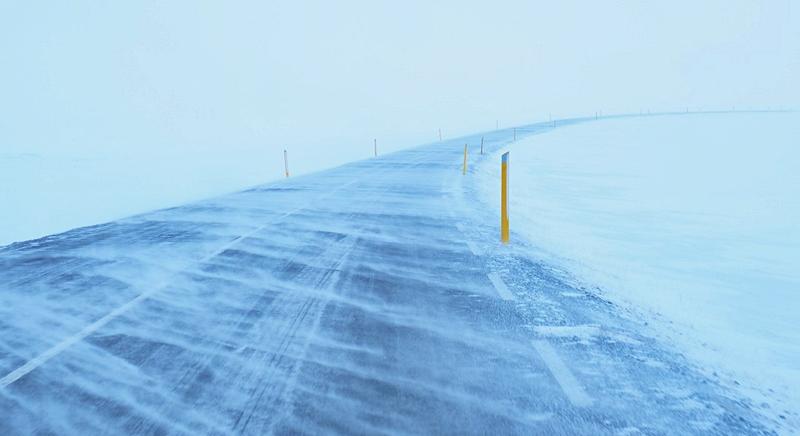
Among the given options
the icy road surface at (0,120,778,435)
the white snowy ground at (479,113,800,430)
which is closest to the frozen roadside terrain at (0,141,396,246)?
the icy road surface at (0,120,778,435)

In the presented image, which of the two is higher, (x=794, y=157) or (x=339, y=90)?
(x=339, y=90)

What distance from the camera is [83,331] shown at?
4719mm

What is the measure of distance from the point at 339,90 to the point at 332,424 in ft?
365

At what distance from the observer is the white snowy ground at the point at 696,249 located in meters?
4.41

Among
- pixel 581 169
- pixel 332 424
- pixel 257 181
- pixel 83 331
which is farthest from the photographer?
pixel 581 169

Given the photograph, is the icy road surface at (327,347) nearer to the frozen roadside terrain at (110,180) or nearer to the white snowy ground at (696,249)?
the white snowy ground at (696,249)

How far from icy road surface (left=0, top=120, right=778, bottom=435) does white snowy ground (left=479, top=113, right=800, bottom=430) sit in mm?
540

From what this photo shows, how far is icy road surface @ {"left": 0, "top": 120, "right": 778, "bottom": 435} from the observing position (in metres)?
3.29

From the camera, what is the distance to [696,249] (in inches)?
331

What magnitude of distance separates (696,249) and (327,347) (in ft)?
22.8

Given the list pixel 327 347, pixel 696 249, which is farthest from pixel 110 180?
pixel 696 249

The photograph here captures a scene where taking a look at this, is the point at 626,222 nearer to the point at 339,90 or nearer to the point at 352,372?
the point at 352,372

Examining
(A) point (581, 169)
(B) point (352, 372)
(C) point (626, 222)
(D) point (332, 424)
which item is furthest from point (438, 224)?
(A) point (581, 169)

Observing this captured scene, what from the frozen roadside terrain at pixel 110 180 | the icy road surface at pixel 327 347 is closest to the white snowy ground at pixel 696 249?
the icy road surface at pixel 327 347
